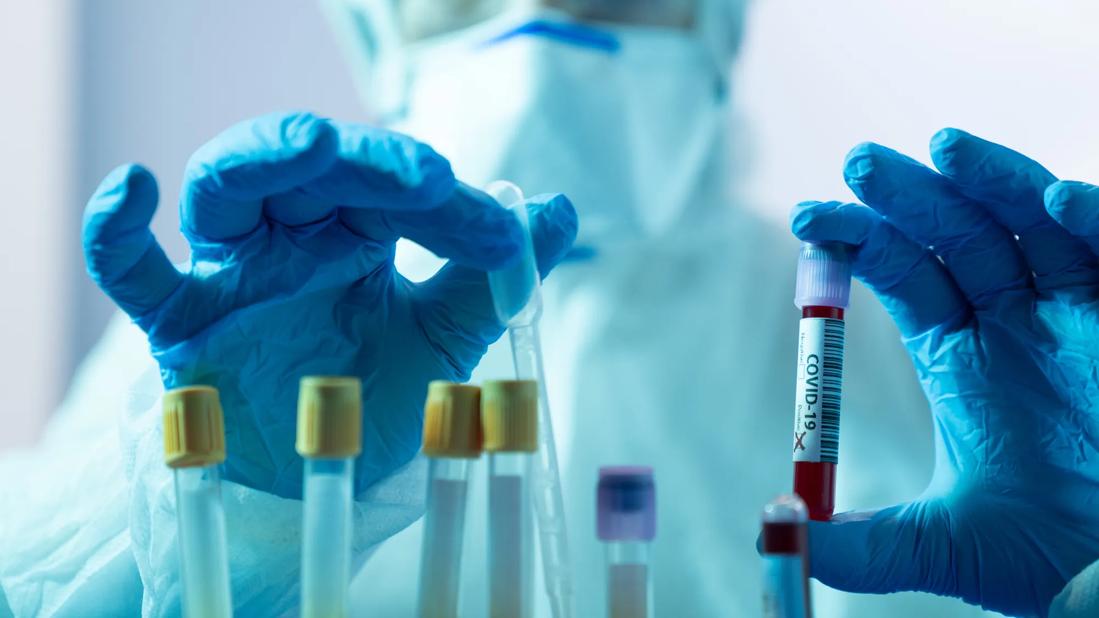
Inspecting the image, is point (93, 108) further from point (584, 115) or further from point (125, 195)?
point (125, 195)

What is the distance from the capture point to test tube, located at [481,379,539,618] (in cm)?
73

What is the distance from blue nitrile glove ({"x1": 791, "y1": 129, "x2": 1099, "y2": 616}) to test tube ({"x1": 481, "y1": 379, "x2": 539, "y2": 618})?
273 mm

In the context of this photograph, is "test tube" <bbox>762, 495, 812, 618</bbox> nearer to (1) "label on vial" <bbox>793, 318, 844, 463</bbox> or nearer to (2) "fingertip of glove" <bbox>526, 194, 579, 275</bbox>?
(1) "label on vial" <bbox>793, 318, 844, 463</bbox>

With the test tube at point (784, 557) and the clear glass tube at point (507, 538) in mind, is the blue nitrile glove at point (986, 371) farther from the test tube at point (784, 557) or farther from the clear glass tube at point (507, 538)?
the clear glass tube at point (507, 538)

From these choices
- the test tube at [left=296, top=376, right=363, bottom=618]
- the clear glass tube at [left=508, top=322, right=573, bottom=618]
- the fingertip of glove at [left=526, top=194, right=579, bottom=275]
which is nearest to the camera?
the test tube at [left=296, top=376, right=363, bottom=618]

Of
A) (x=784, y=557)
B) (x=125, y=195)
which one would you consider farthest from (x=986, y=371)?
(x=125, y=195)

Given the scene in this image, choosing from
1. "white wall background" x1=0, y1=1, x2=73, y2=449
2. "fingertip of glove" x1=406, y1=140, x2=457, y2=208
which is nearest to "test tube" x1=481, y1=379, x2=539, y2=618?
"fingertip of glove" x1=406, y1=140, x2=457, y2=208

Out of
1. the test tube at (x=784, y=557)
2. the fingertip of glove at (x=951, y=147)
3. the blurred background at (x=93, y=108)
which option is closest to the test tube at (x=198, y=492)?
the test tube at (x=784, y=557)

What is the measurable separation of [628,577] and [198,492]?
30 cm

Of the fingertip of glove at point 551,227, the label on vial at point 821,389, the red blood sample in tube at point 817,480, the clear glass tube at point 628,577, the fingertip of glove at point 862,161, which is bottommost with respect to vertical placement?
the clear glass tube at point 628,577

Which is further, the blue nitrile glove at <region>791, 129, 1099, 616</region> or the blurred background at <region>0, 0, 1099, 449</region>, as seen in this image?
the blurred background at <region>0, 0, 1099, 449</region>

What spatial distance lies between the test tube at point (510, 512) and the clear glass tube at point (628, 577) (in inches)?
2.2

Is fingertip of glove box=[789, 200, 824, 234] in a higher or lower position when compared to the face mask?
lower

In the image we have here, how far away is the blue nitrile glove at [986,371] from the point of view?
0.90m
